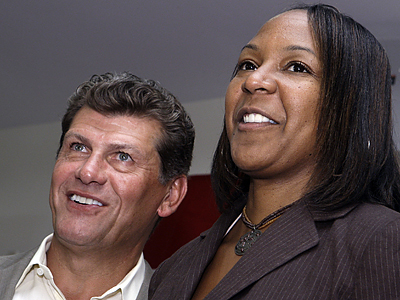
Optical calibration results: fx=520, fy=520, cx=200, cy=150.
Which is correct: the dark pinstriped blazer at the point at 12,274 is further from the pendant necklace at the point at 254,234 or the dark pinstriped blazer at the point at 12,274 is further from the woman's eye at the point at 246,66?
the woman's eye at the point at 246,66

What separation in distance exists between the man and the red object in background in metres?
1.58

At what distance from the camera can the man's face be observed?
5.72 ft

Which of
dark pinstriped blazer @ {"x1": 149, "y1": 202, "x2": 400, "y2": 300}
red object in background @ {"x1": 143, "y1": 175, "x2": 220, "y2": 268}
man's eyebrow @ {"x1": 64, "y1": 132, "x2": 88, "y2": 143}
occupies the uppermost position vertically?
dark pinstriped blazer @ {"x1": 149, "y1": 202, "x2": 400, "y2": 300}

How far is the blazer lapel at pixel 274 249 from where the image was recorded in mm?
1057

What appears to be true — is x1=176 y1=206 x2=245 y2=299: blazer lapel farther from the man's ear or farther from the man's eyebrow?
the man's eyebrow

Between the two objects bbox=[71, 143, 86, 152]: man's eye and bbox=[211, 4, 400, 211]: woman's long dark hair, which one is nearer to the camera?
bbox=[211, 4, 400, 211]: woman's long dark hair

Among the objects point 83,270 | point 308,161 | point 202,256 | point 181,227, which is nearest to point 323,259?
point 308,161

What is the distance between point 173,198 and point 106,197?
Answer: 12.7 inches

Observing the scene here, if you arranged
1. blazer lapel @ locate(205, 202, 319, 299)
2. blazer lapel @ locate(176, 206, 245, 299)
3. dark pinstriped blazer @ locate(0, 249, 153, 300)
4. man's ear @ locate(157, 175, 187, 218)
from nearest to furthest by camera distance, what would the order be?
blazer lapel @ locate(205, 202, 319, 299), blazer lapel @ locate(176, 206, 245, 299), dark pinstriped blazer @ locate(0, 249, 153, 300), man's ear @ locate(157, 175, 187, 218)

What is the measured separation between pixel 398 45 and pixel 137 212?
237cm

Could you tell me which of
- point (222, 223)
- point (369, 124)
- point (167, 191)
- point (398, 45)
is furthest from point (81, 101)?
point (398, 45)

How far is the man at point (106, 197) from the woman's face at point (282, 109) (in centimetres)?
68

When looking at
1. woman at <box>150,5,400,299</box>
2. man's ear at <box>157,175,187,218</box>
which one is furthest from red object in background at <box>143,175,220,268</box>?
woman at <box>150,5,400,299</box>

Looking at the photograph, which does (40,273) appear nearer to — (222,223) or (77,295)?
(77,295)
